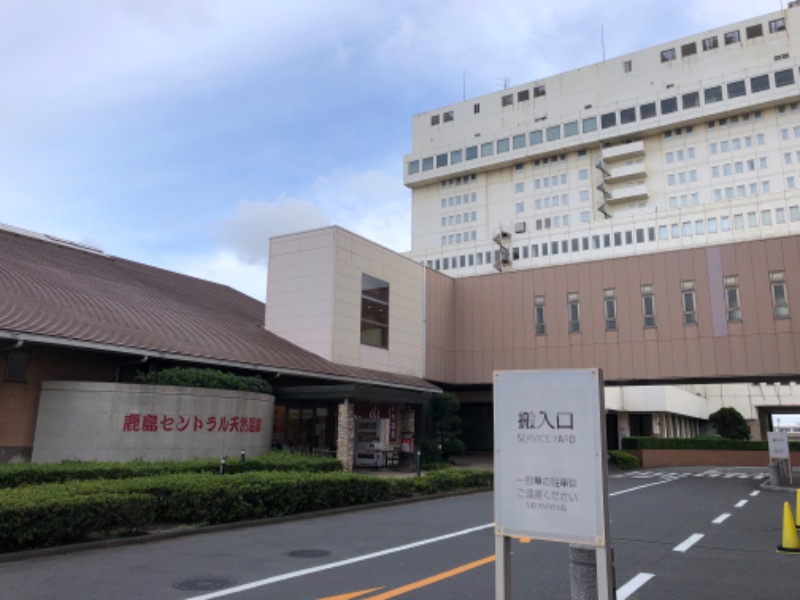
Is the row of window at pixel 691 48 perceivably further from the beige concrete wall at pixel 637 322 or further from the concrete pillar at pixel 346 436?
the concrete pillar at pixel 346 436

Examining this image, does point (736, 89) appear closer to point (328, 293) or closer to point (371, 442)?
point (328, 293)

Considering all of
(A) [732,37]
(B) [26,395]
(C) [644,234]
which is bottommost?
(B) [26,395]

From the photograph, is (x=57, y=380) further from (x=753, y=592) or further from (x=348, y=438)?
(x=753, y=592)

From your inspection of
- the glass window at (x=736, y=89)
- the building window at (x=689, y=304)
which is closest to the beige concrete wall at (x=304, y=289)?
the building window at (x=689, y=304)

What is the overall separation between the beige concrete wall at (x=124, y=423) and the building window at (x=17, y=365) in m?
0.79

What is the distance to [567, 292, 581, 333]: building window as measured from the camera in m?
31.8

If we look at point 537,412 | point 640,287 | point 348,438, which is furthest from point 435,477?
point 640,287

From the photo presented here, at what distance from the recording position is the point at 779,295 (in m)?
27.5

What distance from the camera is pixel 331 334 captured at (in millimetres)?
26016

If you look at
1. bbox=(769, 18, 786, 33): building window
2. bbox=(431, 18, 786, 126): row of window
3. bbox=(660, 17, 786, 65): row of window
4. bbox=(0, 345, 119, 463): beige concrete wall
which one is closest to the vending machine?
bbox=(0, 345, 119, 463): beige concrete wall

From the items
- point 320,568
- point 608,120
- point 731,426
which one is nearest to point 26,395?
point 320,568

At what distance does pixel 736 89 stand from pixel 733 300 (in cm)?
5385

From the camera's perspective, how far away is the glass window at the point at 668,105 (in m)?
73.7

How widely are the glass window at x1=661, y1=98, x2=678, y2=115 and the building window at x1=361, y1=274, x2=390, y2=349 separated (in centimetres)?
5902
